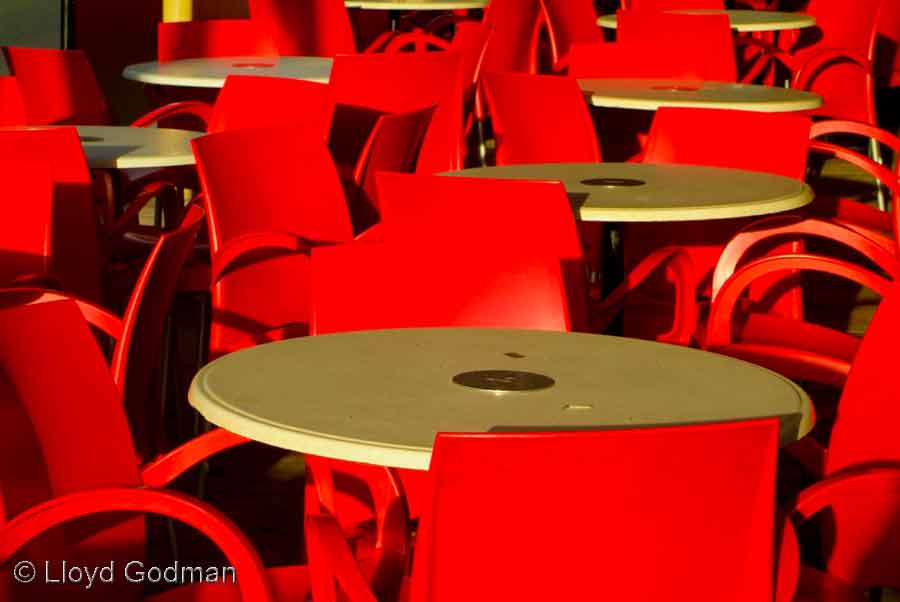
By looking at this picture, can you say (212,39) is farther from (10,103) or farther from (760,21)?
(760,21)

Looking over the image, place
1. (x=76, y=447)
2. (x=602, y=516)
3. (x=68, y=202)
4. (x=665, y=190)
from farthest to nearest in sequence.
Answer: (x=665, y=190), (x=68, y=202), (x=76, y=447), (x=602, y=516)

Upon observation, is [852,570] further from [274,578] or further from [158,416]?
[158,416]

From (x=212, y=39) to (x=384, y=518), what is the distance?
473 cm

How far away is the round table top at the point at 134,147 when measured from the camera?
441cm

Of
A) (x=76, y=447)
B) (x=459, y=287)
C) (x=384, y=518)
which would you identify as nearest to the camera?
(x=76, y=447)

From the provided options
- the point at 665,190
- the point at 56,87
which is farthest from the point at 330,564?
the point at 56,87

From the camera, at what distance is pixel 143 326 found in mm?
3160

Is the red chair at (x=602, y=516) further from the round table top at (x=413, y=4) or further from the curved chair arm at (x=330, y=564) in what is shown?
the round table top at (x=413, y=4)

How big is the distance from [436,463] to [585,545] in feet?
0.69

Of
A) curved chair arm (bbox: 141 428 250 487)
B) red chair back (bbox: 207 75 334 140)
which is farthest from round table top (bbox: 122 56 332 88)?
curved chair arm (bbox: 141 428 250 487)

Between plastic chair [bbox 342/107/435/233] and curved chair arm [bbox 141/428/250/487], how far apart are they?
6.94 ft

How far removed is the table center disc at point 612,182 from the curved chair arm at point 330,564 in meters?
2.24

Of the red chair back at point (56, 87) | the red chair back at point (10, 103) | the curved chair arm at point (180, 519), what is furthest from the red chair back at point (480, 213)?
the red chair back at point (56, 87)

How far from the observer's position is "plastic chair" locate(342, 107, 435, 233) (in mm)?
4633
